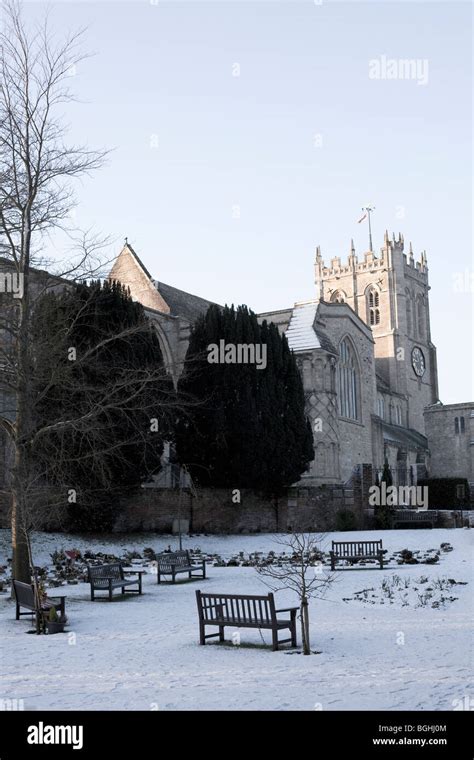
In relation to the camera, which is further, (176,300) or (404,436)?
(404,436)

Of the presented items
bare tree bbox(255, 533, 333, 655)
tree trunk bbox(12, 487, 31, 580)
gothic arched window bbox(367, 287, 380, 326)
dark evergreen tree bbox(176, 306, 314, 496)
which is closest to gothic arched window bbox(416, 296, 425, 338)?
gothic arched window bbox(367, 287, 380, 326)

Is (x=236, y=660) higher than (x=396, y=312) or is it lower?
lower

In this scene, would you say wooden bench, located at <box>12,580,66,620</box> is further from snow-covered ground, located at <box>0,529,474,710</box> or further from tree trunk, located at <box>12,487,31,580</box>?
tree trunk, located at <box>12,487,31,580</box>

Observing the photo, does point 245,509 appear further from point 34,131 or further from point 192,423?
point 34,131

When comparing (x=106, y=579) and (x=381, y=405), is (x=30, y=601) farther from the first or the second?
(x=381, y=405)

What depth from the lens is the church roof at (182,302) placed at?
42844 mm

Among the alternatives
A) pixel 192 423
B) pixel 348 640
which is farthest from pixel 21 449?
pixel 192 423

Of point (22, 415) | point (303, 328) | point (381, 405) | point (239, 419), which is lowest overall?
point (22, 415)

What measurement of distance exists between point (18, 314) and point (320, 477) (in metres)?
24.8

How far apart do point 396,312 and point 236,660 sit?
219 feet

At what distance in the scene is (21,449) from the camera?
15578 mm

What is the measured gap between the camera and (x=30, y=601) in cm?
1291

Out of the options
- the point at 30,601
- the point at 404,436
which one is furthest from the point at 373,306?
the point at 30,601

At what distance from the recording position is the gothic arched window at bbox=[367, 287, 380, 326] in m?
75.6
